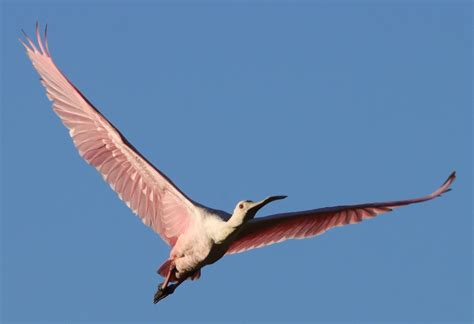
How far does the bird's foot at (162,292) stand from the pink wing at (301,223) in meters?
0.87

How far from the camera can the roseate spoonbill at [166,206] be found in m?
12.5

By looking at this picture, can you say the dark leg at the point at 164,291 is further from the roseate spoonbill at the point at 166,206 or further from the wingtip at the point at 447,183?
the wingtip at the point at 447,183

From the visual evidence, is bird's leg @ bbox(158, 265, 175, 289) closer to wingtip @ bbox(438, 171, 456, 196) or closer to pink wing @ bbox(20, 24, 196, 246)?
pink wing @ bbox(20, 24, 196, 246)

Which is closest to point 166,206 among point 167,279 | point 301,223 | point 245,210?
point 167,279

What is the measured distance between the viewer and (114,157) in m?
13.1

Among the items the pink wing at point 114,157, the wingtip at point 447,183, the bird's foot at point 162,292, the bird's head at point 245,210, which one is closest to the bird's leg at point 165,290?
the bird's foot at point 162,292

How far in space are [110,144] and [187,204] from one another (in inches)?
52.7

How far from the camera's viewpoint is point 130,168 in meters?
13.0

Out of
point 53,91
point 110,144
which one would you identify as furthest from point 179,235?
point 53,91

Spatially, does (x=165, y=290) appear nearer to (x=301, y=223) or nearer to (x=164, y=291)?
(x=164, y=291)

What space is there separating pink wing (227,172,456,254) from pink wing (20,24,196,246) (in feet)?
3.07

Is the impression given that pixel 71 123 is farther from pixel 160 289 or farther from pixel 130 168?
pixel 160 289

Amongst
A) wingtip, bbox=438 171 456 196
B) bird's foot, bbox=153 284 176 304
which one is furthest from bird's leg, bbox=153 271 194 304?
wingtip, bbox=438 171 456 196

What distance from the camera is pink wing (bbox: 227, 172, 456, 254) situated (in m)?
13.1
